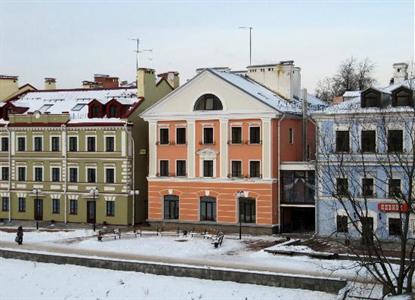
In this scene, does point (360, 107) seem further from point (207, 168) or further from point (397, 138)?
point (207, 168)

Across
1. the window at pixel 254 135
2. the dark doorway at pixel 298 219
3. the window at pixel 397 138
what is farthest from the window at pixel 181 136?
the window at pixel 397 138

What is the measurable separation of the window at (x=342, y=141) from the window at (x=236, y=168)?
6.68m

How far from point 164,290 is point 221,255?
199 inches

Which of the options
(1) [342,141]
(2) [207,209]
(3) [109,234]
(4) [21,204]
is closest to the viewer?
(1) [342,141]

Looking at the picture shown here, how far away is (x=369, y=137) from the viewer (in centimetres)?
3784

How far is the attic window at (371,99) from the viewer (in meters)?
37.8

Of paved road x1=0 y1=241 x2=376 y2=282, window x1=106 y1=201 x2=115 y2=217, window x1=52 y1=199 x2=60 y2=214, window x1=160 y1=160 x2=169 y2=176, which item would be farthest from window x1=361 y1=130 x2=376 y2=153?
window x1=52 y1=199 x2=60 y2=214

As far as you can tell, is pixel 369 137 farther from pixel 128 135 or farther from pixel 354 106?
pixel 128 135

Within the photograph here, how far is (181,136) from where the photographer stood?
4450 centimetres

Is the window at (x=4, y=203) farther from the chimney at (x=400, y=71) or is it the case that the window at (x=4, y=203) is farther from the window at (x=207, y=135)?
the chimney at (x=400, y=71)

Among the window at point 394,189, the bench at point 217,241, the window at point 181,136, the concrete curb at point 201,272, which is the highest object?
the window at point 181,136

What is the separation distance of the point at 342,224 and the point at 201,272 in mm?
10371

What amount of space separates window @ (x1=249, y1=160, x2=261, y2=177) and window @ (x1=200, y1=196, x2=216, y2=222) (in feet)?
9.54

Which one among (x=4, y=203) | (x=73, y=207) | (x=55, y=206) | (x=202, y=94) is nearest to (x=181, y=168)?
(x=202, y=94)
